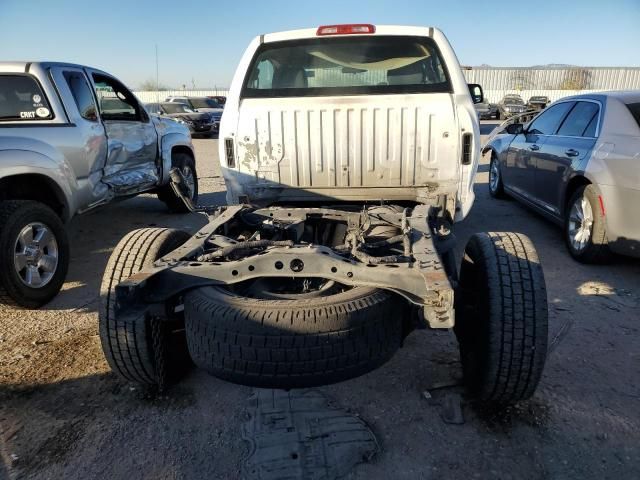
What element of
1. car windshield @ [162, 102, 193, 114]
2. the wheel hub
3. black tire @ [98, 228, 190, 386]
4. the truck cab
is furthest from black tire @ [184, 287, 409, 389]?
car windshield @ [162, 102, 193, 114]

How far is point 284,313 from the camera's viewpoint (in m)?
2.06

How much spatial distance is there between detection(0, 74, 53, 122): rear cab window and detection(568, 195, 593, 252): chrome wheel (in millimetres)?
5287

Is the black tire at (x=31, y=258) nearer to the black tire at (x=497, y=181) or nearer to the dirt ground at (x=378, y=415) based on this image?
the dirt ground at (x=378, y=415)

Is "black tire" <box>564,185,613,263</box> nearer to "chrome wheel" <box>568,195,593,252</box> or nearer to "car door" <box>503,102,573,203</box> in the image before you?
"chrome wheel" <box>568,195,593,252</box>

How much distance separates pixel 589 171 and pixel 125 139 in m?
5.11

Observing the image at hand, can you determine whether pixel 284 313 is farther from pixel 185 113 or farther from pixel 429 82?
pixel 185 113

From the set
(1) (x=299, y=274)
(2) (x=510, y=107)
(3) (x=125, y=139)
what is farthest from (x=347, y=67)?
(2) (x=510, y=107)

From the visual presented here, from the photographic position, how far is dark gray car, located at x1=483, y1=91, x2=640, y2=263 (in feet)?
A: 14.0

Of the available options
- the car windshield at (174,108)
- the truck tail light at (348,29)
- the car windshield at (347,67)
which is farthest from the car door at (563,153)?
the car windshield at (174,108)

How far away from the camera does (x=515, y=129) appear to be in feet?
23.2

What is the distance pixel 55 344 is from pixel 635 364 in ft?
12.6

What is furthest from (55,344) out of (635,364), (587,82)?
(587,82)

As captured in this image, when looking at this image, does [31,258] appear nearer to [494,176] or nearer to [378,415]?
[378,415]

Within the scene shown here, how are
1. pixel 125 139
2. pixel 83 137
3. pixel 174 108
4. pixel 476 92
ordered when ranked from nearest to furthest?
pixel 83 137, pixel 476 92, pixel 125 139, pixel 174 108
